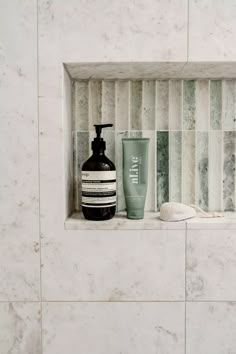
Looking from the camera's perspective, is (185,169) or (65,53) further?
(185,169)

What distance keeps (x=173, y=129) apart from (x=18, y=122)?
1.19ft

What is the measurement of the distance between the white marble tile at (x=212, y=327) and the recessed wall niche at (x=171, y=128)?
0.23 metres

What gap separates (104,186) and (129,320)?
0.95 feet

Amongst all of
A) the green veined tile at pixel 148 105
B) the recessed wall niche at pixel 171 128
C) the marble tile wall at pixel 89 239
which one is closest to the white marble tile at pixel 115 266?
the marble tile wall at pixel 89 239

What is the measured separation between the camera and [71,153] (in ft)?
2.59

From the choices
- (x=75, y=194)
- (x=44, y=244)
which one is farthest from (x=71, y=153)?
Answer: (x=44, y=244)

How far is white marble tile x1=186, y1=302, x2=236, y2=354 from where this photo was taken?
27.4 inches

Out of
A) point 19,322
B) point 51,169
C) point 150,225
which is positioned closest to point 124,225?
point 150,225

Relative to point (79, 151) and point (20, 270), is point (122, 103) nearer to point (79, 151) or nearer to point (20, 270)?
point (79, 151)

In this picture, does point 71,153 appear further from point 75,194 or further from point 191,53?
point 191,53

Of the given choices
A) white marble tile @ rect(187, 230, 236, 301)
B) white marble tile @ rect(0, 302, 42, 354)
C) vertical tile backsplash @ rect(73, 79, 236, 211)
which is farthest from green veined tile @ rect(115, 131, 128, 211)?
white marble tile @ rect(0, 302, 42, 354)

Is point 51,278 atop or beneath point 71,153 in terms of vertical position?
beneath

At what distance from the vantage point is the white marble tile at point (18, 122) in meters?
0.66

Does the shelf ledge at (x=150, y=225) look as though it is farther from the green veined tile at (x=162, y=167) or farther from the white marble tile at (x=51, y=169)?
the green veined tile at (x=162, y=167)
